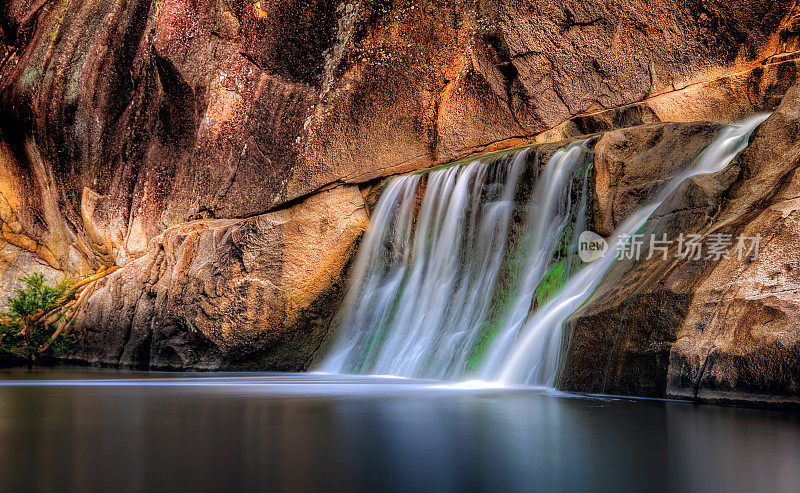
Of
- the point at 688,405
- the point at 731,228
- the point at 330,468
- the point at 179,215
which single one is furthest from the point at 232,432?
the point at 179,215

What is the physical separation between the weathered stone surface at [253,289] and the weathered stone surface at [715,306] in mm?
5062

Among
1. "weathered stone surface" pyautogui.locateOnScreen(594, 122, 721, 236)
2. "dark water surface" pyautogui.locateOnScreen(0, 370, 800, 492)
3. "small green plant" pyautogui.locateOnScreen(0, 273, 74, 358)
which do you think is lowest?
"dark water surface" pyautogui.locateOnScreen(0, 370, 800, 492)

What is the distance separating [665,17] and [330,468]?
960 centimetres

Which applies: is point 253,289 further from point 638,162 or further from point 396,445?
point 396,445

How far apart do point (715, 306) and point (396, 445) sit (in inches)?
97.6

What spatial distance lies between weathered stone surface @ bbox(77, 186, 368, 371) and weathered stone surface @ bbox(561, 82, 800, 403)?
5.06 metres

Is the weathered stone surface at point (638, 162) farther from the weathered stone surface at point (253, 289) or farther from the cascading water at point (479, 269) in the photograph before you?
the weathered stone surface at point (253, 289)

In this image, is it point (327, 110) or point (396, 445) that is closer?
point (396, 445)

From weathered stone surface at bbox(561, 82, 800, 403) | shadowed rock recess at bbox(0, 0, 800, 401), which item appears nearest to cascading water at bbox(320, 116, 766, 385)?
shadowed rock recess at bbox(0, 0, 800, 401)

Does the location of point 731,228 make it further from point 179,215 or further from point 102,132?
point 102,132

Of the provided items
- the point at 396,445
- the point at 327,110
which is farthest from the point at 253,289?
the point at 396,445

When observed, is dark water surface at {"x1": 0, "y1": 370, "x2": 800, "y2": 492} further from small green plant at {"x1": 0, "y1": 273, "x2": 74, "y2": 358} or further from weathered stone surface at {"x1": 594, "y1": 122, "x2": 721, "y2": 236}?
small green plant at {"x1": 0, "y1": 273, "x2": 74, "y2": 358}

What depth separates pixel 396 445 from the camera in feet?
9.78

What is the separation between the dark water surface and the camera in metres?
2.27
